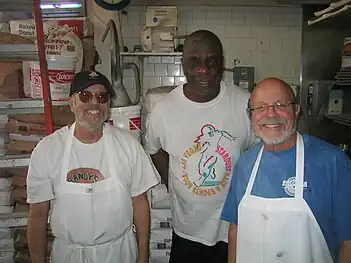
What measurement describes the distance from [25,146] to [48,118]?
14.6 inches

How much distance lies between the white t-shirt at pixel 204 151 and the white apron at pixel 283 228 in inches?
11.9

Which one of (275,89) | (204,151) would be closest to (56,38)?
(204,151)

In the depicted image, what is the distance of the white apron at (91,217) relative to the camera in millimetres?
1786

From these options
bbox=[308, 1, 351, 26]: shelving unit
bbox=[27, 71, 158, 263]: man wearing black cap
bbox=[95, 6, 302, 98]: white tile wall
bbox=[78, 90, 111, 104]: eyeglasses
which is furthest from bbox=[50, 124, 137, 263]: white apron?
bbox=[95, 6, 302, 98]: white tile wall

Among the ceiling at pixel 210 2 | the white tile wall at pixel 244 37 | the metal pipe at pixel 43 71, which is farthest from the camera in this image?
the white tile wall at pixel 244 37

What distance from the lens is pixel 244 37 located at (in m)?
3.50

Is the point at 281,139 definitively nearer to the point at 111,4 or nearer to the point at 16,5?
the point at 16,5

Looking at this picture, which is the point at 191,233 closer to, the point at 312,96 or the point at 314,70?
the point at 312,96

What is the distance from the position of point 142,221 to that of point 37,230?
1.55 feet

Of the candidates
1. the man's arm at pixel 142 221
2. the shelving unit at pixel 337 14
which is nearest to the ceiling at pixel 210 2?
the shelving unit at pixel 337 14

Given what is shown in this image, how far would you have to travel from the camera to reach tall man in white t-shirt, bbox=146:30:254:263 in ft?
6.47

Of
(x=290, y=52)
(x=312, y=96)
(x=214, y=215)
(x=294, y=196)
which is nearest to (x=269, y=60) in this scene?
(x=290, y=52)

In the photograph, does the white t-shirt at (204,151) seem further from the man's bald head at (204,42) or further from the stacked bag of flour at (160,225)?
the stacked bag of flour at (160,225)

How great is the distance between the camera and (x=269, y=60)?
3.54m
